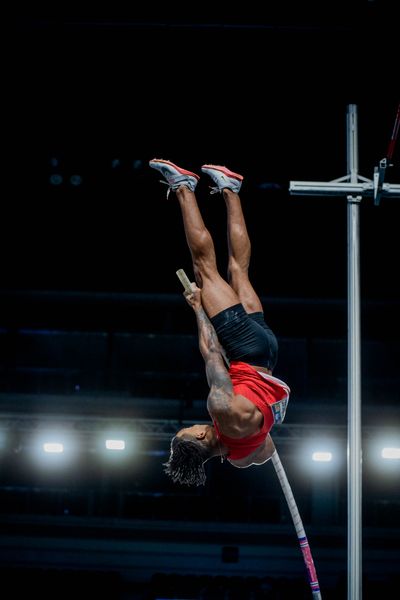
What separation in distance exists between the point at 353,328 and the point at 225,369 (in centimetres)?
86


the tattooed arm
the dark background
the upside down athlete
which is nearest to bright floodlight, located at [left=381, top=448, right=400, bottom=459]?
the dark background

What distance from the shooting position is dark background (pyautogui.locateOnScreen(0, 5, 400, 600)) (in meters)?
5.29

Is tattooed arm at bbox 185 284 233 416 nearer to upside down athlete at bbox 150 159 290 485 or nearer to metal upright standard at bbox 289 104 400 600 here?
upside down athlete at bbox 150 159 290 485

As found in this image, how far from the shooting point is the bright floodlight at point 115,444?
10.9m

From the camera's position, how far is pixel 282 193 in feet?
31.0

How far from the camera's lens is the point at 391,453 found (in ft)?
35.0

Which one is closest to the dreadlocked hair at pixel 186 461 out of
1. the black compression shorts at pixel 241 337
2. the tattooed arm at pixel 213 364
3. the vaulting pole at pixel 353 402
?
the tattooed arm at pixel 213 364

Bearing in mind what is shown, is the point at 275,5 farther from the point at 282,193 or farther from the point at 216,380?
the point at 282,193

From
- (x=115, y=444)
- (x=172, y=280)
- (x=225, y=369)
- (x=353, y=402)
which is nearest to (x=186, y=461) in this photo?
(x=225, y=369)

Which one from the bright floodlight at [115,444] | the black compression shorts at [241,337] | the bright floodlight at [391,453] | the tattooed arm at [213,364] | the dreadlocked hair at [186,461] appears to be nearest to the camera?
the tattooed arm at [213,364]

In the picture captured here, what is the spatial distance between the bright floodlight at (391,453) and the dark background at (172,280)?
252mm

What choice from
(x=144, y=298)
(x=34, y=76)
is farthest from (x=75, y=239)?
(x=34, y=76)

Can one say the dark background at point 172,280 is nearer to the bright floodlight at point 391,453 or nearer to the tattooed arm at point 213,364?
the bright floodlight at point 391,453

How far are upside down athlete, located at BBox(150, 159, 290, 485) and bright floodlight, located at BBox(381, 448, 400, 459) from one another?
6.69 m
